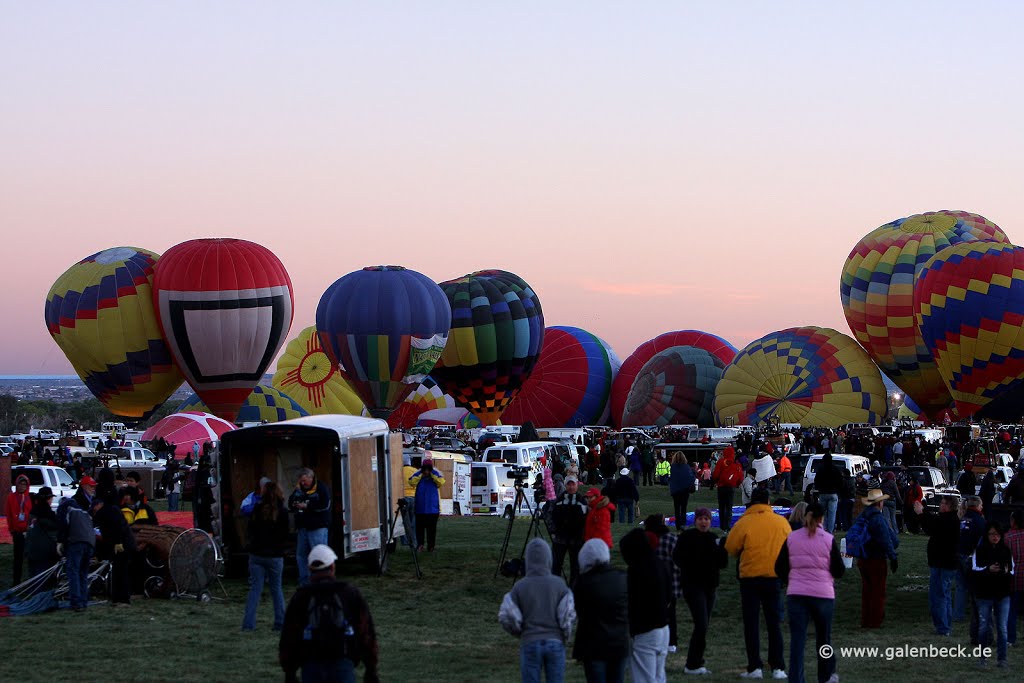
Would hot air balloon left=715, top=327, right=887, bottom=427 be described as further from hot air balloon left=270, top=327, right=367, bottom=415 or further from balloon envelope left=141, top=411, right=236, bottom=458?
balloon envelope left=141, top=411, right=236, bottom=458

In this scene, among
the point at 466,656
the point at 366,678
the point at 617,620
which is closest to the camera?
the point at 366,678

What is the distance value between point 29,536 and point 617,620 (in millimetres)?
8951

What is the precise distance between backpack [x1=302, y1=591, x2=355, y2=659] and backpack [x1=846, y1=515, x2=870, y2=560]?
756 centimetres

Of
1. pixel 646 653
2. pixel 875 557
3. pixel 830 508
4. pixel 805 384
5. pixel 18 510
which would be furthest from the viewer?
pixel 805 384

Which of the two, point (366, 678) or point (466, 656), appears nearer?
point (366, 678)

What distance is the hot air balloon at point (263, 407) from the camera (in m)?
57.6

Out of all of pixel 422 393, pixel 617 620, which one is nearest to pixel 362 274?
pixel 422 393

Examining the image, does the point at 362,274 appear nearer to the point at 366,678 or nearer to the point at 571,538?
the point at 571,538

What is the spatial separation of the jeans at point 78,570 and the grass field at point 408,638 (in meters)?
0.16

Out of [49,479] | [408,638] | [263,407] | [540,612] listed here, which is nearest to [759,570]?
[540,612]

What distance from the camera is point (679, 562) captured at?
12.1 metres

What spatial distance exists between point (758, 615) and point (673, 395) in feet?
178

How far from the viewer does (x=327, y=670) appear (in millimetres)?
8086

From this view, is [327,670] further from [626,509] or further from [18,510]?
[626,509]
